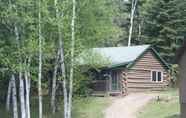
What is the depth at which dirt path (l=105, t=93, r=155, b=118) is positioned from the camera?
39122mm

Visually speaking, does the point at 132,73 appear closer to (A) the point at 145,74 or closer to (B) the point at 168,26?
(A) the point at 145,74

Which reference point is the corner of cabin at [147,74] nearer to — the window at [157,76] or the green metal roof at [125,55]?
the window at [157,76]

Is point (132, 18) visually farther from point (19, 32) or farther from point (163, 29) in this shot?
point (19, 32)

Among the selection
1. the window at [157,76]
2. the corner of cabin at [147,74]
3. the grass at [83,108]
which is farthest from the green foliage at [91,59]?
the window at [157,76]

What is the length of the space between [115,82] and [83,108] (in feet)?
25.6

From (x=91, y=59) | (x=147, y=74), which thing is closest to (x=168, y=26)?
(x=147, y=74)

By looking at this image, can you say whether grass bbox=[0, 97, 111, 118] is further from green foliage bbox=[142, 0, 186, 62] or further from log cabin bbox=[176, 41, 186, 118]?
green foliage bbox=[142, 0, 186, 62]

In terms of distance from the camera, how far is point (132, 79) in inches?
1955

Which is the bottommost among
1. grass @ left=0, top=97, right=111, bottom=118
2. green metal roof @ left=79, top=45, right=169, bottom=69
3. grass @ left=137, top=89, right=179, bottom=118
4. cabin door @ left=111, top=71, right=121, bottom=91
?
grass @ left=0, top=97, right=111, bottom=118

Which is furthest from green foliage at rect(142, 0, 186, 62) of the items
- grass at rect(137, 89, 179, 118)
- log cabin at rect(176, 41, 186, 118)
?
log cabin at rect(176, 41, 186, 118)

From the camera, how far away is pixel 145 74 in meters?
51.1

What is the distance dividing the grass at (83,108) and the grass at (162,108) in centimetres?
316

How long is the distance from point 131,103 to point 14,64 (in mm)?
11347

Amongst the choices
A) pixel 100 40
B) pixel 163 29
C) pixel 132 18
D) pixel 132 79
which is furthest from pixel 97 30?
pixel 132 18
